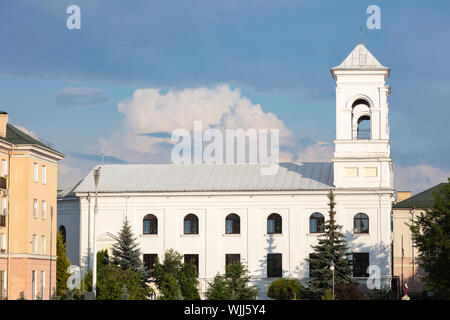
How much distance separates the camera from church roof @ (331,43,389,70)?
6456 cm

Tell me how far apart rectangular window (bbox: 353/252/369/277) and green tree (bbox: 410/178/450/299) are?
9.32m

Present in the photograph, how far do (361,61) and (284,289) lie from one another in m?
17.4

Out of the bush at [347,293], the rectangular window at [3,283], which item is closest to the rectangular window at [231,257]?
the bush at [347,293]

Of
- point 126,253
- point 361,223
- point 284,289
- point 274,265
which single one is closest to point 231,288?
point 284,289

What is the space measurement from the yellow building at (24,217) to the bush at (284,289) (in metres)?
15.2

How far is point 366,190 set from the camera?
64.8 meters

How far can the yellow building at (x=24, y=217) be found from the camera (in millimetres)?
50562

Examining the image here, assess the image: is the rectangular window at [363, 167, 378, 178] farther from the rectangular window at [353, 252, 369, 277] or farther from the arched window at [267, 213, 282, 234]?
the arched window at [267, 213, 282, 234]

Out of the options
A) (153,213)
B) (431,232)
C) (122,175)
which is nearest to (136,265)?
(153,213)

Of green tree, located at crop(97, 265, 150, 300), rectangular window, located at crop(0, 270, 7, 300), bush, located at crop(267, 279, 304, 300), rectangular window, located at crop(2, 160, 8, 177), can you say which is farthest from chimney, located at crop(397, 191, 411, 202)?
rectangular window, located at crop(0, 270, 7, 300)

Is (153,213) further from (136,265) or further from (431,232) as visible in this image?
(431,232)

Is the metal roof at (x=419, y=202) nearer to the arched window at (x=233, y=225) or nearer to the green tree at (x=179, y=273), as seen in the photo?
the arched window at (x=233, y=225)

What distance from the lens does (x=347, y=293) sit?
52.4m
